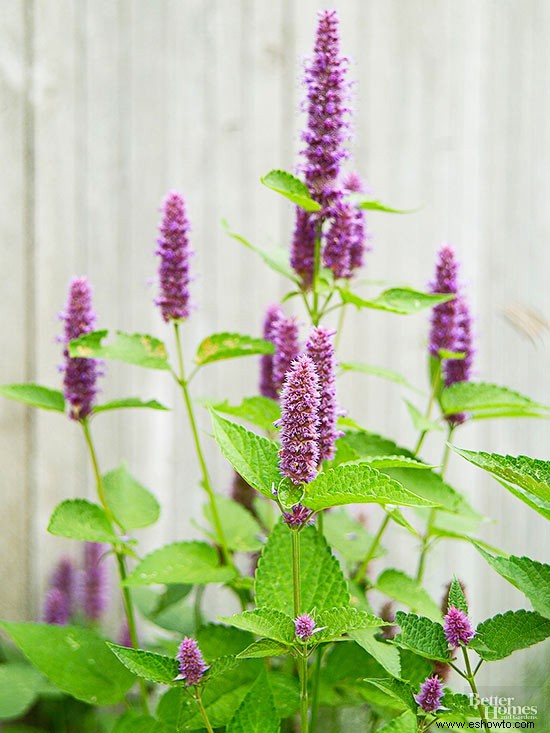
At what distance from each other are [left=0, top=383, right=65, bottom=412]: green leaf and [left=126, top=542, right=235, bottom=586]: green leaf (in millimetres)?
284

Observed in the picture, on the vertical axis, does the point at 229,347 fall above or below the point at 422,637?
above

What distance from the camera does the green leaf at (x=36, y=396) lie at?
4.85 feet

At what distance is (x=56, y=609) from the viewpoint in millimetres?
2006

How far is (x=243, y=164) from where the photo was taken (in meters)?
2.55

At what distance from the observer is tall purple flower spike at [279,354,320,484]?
969mm

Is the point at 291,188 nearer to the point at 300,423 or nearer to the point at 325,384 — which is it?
the point at 325,384

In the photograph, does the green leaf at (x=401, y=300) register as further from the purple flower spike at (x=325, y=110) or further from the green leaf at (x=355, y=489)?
the green leaf at (x=355, y=489)

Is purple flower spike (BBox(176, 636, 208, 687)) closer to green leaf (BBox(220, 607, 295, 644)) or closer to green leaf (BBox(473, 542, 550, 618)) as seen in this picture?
green leaf (BBox(220, 607, 295, 644))

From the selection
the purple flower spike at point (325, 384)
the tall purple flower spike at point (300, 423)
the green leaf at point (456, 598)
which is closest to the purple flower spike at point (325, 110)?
the purple flower spike at point (325, 384)

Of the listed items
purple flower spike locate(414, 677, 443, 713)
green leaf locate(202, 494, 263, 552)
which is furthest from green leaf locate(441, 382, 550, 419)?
purple flower spike locate(414, 677, 443, 713)

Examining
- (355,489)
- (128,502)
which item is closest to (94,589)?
(128,502)

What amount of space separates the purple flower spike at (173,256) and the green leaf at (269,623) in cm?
60

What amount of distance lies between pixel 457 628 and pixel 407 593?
38 cm

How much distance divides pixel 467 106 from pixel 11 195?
184 centimetres
